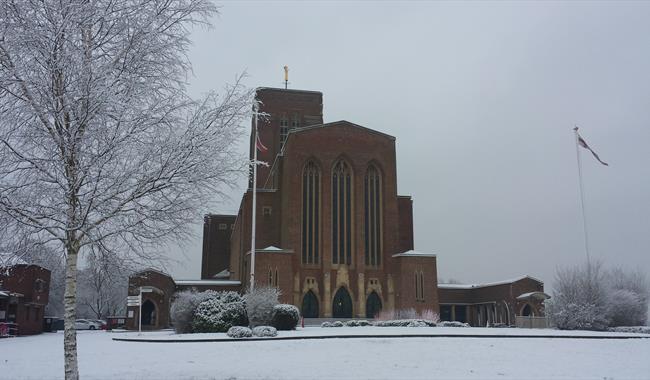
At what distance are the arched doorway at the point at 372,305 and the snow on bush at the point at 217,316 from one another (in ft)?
68.0

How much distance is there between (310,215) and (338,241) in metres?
3.28

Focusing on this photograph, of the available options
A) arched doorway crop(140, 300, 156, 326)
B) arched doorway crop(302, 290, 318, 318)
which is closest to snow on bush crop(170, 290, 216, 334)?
arched doorway crop(302, 290, 318, 318)

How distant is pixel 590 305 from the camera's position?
112ft

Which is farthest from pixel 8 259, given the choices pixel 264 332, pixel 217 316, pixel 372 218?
pixel 372 218

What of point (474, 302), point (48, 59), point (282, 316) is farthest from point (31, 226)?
point (474, 302)

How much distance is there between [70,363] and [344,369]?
6.37m

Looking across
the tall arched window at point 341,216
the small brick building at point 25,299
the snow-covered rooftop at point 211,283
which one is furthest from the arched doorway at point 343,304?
the small brick building at point 25,299

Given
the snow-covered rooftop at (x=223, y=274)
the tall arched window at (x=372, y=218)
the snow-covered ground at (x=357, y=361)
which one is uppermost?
the tall arched window at (x=372, y=218)

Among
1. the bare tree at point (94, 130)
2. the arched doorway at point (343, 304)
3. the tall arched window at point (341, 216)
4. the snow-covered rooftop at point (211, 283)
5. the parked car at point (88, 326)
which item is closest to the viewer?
the bare tree at point (94, 130)

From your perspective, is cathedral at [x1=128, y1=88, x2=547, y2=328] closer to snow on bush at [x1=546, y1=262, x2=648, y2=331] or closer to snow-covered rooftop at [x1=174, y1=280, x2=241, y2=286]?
snow-covered rooftop at [x1=174, y1=280, x2=241, y2=286]

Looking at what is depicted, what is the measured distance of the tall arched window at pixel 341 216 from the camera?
1946 inches

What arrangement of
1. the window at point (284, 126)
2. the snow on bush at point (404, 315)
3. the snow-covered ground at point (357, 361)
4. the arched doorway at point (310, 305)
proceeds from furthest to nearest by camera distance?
the window at point (284, 126) → the arched doorway at point (310, 305) → the snow on bush at point (404, 315) → the snow-covered ground at point (357, 361)

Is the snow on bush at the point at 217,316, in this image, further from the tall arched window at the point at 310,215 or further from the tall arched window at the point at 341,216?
the tall arched window at the point at 341,216

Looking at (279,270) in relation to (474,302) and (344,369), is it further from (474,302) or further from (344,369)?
(344,369)
